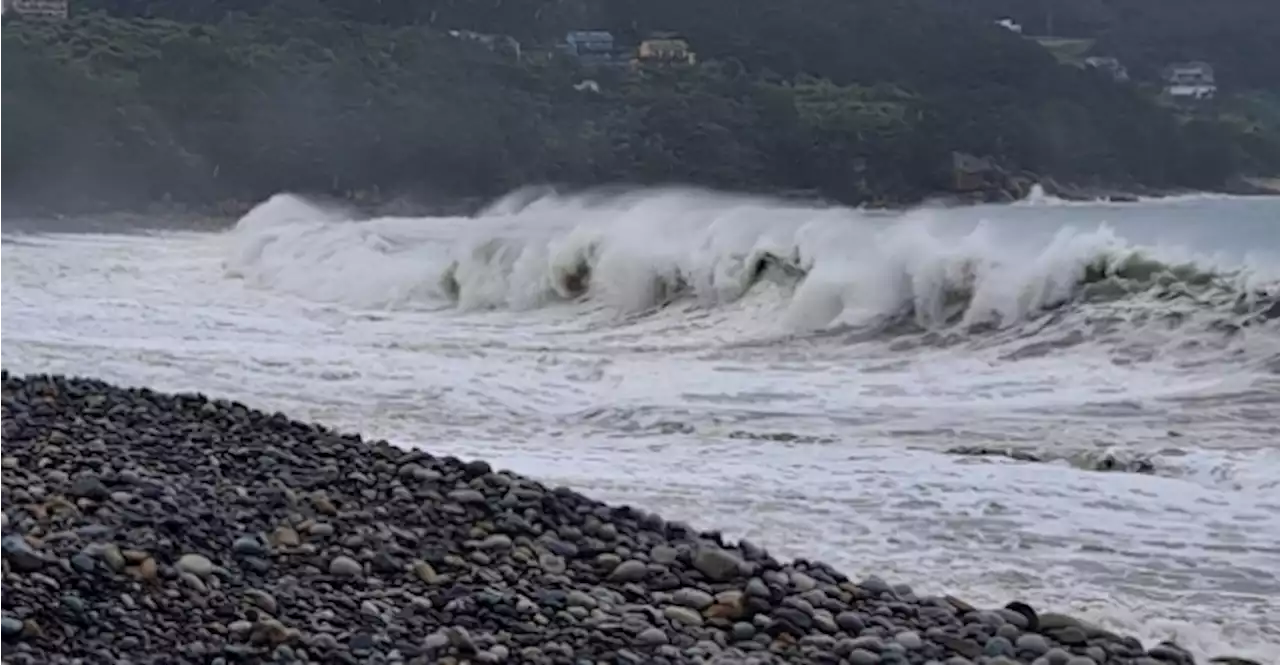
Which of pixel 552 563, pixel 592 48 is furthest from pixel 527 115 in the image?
pixel 552 563

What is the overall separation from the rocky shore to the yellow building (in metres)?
65.3

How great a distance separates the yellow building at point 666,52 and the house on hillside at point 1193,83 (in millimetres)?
18681

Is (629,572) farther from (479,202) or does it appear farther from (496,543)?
(479,202)

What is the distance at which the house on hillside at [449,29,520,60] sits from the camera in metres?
71.7

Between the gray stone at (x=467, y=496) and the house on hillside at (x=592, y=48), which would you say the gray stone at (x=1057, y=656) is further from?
the house on hillside at (x=592, y=48)

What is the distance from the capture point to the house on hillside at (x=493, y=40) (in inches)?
2822

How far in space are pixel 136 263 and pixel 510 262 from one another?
25.5 feet

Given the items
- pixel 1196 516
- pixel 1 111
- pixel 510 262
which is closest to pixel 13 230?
pixel 510 262

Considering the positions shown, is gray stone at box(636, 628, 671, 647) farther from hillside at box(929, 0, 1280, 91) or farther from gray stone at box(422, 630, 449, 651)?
hillside at box(929, 0, 1280, 91)

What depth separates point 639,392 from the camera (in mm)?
10508

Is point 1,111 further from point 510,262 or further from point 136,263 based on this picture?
point 510,262

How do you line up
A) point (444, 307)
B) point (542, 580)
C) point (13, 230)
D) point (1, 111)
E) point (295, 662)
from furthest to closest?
point (1, 111)
point (13, 230)
point (444, 307)
point (542, 580)
point (295, 662)

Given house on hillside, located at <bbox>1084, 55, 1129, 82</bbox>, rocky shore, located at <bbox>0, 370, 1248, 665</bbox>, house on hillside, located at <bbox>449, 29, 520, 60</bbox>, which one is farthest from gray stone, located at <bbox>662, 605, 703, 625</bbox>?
house on hillside, located at <bbox>449, 29, 520, 60</bbox>

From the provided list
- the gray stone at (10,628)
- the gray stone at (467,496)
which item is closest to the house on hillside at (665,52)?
the gray stone at (467,496)
